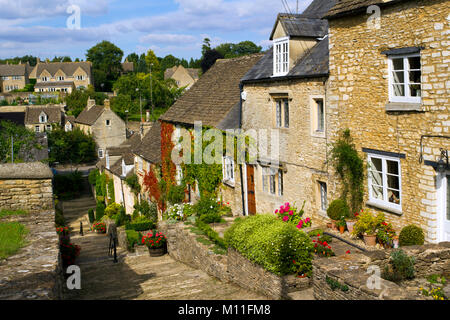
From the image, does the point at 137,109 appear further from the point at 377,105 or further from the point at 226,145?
the point at 377,105

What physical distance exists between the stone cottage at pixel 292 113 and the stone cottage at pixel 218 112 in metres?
1.49

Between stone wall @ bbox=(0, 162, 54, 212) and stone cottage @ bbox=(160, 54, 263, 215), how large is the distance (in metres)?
9.34

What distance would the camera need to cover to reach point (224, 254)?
1397 cm

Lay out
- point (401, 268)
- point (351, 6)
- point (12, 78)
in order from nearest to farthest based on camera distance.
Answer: point (401, 268) → point (351, 6) → point (12, 78)

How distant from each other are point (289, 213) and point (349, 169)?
3.33 m

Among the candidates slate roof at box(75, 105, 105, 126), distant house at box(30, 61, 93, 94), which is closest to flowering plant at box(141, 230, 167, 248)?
slate roof at box(75, 105, 105, 126)

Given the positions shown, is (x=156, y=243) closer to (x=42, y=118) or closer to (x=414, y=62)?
(x=414, y=62)

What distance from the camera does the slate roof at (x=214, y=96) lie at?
2208 cm

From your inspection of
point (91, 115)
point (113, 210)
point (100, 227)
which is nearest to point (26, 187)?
point (100, 227)

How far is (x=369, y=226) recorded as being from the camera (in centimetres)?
1228

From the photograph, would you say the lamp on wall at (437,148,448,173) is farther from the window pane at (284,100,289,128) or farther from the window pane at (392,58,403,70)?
the window pane at (284,100,289,128)

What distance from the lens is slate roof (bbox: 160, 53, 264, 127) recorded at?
2208cm

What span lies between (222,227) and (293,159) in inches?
161
